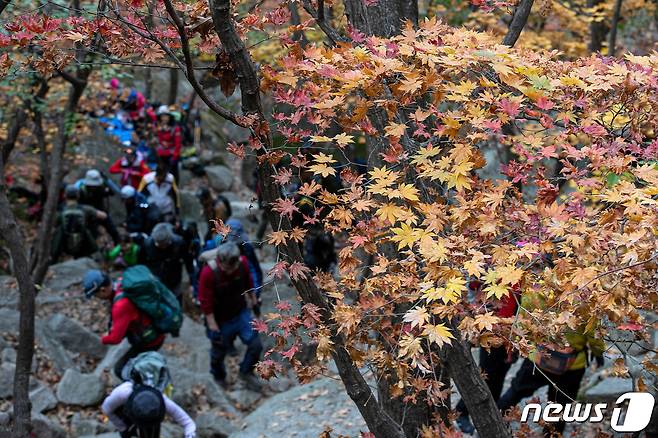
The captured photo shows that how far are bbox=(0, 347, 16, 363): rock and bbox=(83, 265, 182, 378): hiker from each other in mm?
2514

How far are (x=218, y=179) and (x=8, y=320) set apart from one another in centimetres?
881

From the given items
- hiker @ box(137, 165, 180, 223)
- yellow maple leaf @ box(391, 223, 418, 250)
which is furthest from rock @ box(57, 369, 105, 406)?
yellow maple leaf @ box(391, 223, 418, 250)

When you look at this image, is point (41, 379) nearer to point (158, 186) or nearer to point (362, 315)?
point (158, 186)

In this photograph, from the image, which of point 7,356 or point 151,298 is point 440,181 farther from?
point 7,356

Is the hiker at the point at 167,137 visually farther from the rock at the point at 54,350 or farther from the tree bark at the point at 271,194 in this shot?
the tree bark at the point at 271,194

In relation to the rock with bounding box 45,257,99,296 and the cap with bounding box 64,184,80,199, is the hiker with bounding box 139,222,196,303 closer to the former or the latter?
the cap with bounding box 64,184,80,199

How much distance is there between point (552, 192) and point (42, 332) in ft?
24.4

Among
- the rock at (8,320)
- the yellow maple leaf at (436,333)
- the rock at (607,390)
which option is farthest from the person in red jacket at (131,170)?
the yellow maple leaf at (436,333)

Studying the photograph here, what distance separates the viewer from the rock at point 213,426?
7.53m

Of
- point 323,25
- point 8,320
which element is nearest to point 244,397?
point 8,320

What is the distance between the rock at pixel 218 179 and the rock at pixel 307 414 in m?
9.72

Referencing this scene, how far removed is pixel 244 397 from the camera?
8555mm

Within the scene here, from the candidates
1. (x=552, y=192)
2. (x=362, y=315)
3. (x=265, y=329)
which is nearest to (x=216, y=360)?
(x=265, y=329)

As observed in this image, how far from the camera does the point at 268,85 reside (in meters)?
3.79
